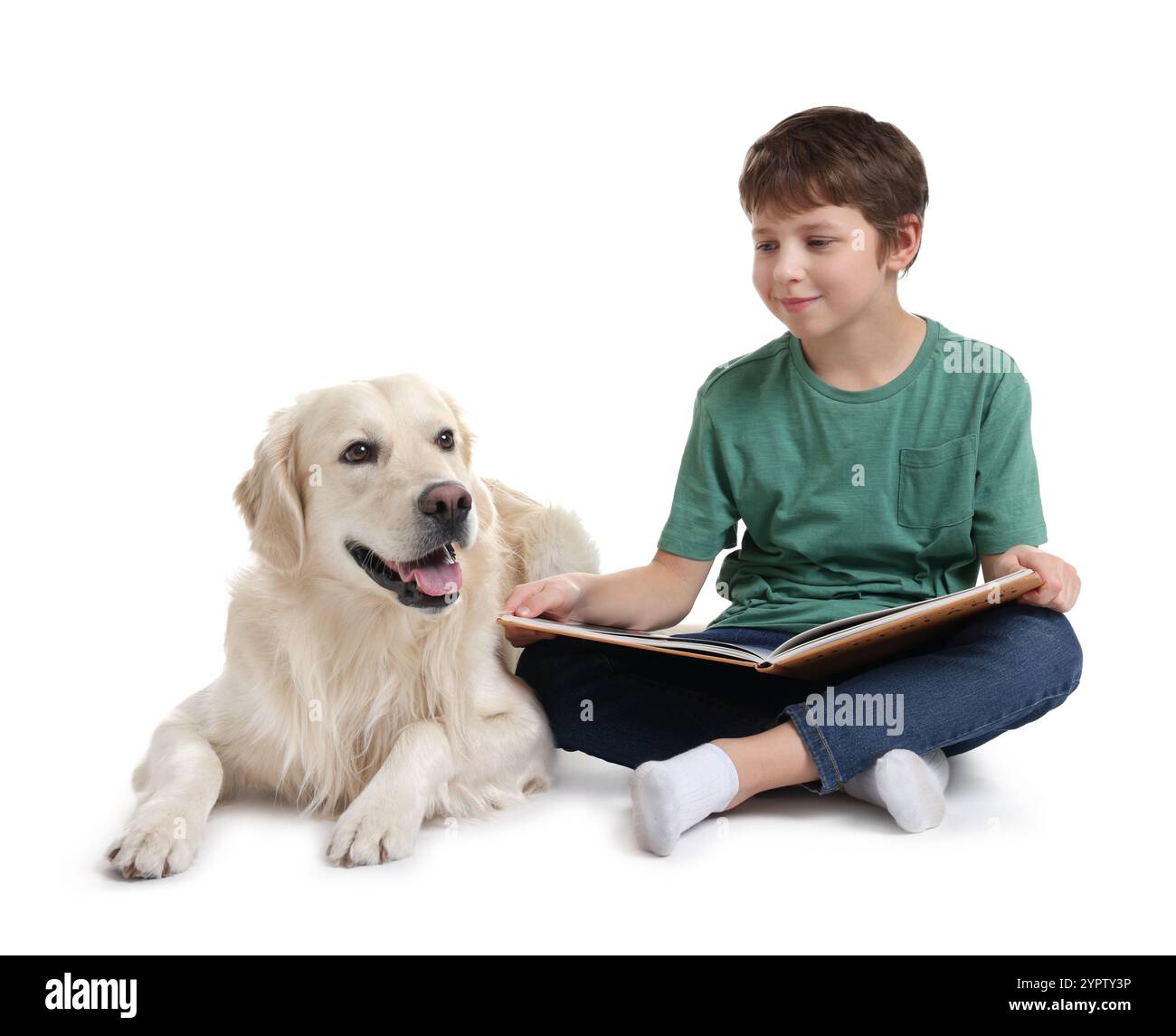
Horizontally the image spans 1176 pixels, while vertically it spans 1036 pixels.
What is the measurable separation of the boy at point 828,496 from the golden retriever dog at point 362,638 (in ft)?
0.51

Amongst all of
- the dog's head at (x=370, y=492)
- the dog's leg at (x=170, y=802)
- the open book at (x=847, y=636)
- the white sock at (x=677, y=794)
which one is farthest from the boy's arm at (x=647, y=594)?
the dog's leg at (x=170, y=802)

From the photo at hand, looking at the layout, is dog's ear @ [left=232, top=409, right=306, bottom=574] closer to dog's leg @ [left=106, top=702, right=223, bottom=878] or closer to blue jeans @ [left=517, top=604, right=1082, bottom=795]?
dog's leg @ [left=106, top=702, right=223, bottom=878]

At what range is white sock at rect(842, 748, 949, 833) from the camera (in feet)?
6.41

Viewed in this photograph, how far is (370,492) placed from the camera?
2.09 meters

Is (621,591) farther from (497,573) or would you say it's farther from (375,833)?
(375,833)

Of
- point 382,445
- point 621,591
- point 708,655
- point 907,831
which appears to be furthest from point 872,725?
point 382,445

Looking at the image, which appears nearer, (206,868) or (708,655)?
(206,868)

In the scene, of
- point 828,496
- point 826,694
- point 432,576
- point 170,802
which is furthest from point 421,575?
point 828,496

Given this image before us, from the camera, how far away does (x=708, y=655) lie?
78.1 inches

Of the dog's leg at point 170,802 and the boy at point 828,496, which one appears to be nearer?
the dog's leg at point 170,802

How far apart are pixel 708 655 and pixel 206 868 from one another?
35.0 inches

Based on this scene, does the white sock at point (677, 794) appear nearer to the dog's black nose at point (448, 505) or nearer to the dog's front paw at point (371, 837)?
the dog's front paw at point (371, 837)

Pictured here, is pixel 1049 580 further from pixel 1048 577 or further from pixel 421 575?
pixel 421 575

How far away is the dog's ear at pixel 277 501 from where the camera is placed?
2189 mm
